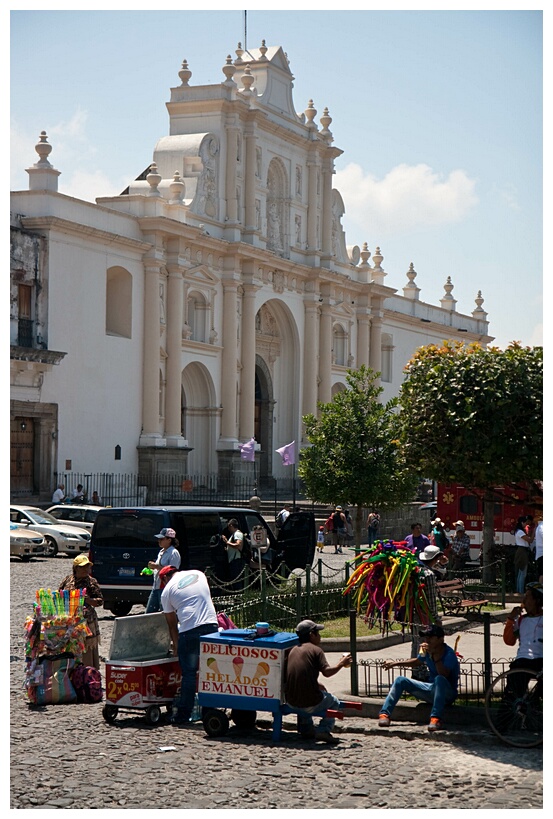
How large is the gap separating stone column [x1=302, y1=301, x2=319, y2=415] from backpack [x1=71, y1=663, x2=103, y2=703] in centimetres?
3779

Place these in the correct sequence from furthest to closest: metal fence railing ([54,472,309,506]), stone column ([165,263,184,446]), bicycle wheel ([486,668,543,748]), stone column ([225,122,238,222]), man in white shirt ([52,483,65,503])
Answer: stone column ([225,122,238,222]) → stone column ([165,263,184,446]) → metal fence railing ([54,472,309,506]) → man in white shirt ([52,483,65,503]) → bicycle wheel ([486,668,543,748])

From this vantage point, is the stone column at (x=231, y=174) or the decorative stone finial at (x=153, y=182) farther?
the stone column at (x=231, y=174)

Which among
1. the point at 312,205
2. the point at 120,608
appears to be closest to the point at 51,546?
the point at 120,608

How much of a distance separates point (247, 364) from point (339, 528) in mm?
10693

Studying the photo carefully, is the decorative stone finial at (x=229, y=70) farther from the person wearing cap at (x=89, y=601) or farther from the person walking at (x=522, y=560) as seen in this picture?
the person wearing cap at (x=89, y=601)

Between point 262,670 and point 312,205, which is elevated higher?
point 312,205

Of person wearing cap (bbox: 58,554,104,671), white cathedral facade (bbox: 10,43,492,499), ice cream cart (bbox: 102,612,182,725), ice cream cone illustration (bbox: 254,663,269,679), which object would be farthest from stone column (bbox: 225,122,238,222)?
ice cream cone illustration (bbox: 254,663,269,679)

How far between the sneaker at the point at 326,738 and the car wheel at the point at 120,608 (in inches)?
Result: 347

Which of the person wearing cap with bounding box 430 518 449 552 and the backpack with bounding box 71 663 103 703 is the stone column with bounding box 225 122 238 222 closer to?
the person wearing cap with bounding box 430 518 449 552

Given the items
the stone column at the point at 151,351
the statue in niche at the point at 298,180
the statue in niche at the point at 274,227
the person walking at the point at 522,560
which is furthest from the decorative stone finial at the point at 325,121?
the person walking at the point at 522,560

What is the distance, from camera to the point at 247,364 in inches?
1818

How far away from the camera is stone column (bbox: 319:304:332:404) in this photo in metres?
51.5

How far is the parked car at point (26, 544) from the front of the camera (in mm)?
28328

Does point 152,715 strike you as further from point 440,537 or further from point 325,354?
point 325,354
